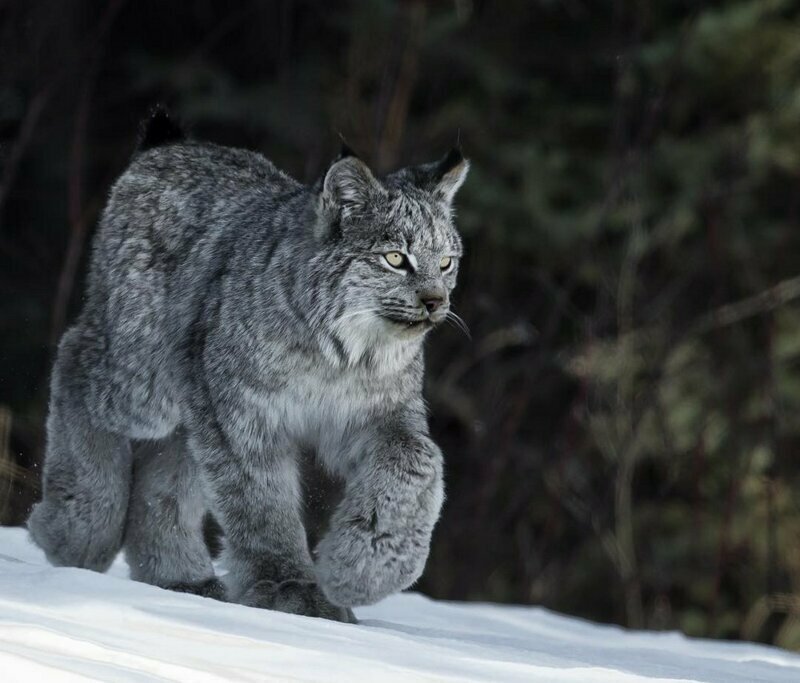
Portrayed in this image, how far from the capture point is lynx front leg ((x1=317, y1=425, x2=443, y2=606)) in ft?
13.1

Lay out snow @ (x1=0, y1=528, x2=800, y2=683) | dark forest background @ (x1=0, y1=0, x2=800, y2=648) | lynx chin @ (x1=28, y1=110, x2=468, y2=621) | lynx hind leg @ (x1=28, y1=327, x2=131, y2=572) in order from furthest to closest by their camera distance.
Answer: dark forest background @ (x1=0, y1=0, x2=800, y2=648) < lynx hind leg @ (x1=28, y1=327, x2=131, y2=572) < lynx chin @ (x1=28, y1=110, x2=468, y2=621) < snow @ (x1=0, y1=528, x2=800, y2=683)

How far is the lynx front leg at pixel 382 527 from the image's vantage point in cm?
399

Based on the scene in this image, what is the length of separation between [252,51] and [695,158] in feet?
11.4

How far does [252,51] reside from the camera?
38.2 ft

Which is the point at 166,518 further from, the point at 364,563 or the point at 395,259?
the point at 395,259

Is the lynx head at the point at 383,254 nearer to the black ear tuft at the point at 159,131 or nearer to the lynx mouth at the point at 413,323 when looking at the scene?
the lynx mouth at the point at 413,323

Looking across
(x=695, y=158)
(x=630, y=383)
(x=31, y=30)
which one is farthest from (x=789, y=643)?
(x=31, y=30)

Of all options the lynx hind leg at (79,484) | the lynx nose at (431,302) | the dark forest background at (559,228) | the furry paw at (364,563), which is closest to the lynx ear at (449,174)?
the lynx nose at (431,302)

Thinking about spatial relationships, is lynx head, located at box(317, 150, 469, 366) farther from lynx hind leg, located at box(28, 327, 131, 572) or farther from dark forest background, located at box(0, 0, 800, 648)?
dark forest background, located at box(0, 0, 800, 648)

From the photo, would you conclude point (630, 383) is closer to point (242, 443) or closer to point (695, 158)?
point (695, 158)

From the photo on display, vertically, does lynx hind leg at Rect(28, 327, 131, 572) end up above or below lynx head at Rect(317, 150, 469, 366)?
below

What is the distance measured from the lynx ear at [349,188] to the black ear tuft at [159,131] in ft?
3.31

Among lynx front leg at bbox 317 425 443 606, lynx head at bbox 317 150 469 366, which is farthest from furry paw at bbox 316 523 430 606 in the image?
lynx head at bbox 317 150 469 366

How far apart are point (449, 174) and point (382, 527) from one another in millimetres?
1123
